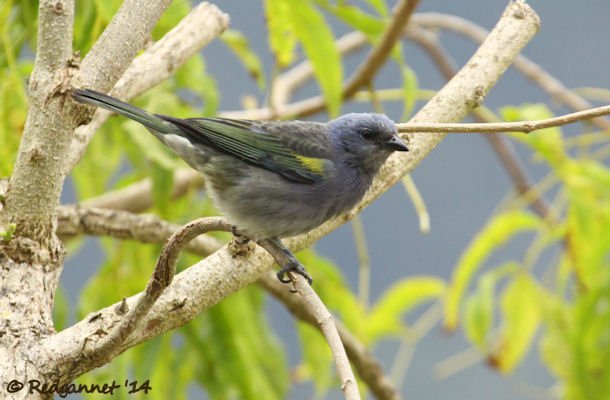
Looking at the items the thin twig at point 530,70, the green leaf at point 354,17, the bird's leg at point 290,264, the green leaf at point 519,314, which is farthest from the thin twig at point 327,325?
the thin twig at point 530,70

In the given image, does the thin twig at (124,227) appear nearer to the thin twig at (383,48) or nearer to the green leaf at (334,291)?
the green leaf at (334,291)

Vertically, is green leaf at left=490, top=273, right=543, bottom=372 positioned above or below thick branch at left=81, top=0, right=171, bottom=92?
below

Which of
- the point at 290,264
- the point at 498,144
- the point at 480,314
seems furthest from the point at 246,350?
the point at 498,144

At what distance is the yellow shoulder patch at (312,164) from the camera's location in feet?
11.9

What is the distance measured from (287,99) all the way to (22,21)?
3190mm

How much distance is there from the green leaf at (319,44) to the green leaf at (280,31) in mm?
83

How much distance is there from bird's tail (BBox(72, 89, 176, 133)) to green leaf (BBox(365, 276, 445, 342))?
2.56m

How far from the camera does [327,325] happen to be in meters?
2.55

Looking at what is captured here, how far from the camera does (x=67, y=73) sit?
8.77ft

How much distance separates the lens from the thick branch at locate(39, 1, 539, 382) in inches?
104

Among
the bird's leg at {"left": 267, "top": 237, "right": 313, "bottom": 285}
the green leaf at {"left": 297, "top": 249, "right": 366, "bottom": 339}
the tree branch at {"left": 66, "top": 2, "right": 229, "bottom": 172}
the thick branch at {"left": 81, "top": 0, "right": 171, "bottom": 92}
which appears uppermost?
the tree branch at {"left": 66, "top": 2, "right": 229, "bottom": 172}

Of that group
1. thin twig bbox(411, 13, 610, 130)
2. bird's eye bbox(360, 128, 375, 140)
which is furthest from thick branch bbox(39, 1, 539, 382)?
thin twig bbox(411, 13, 610, 130)

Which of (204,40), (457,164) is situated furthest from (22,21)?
(457,164)

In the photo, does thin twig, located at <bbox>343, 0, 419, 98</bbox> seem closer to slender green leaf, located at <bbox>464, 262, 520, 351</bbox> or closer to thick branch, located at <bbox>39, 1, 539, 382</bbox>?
thick branch, located at <bbox>39, 1, 539, 382</bbox>
